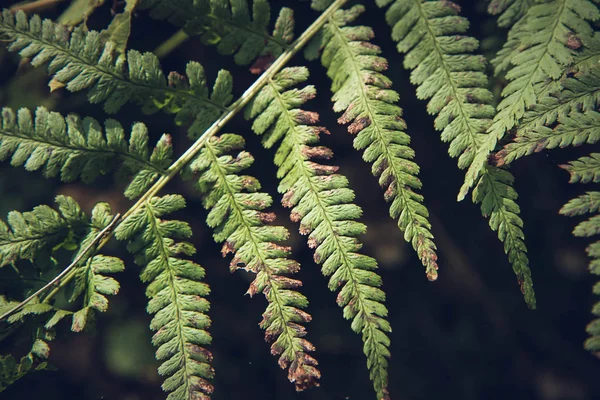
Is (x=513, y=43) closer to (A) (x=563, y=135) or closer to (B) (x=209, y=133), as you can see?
(A) (x=563, y=135)

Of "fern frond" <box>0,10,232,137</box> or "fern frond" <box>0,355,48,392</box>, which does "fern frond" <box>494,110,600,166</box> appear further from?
"fern frond" <box>0,355,48,392</box>

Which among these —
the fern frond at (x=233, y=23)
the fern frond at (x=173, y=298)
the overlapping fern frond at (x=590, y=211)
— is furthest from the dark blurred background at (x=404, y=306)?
the overlapping fern frond at (x=590, y=211)

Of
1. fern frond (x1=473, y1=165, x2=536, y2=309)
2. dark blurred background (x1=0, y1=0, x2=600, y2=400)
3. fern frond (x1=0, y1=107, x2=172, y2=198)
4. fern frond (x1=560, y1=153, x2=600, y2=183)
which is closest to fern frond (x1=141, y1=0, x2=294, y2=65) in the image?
dark blurred background (x1=0, y1=0, x2=600, y2=400)

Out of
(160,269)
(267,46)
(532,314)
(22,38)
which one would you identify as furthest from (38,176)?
(532,314)

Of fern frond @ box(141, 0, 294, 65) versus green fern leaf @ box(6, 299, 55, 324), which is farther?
fern frond @ box(141, 0, 294, 65)

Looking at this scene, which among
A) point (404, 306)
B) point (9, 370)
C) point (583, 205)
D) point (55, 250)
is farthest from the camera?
point (404, 306)

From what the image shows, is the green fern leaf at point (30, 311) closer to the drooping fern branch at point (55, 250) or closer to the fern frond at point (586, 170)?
the drooping fern branch at point (55, 250)

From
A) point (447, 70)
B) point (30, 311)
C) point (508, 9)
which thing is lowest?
point (30, 311)

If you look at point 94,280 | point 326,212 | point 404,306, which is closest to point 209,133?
point 326,212
